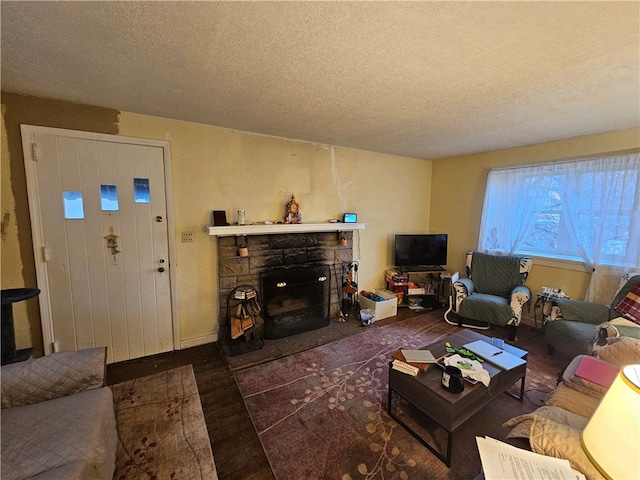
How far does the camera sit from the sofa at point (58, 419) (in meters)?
1.09

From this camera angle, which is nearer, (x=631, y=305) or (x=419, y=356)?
(x=419, y=356)

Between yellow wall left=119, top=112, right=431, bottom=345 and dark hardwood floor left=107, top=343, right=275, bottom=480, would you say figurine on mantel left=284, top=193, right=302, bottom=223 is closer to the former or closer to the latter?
yellow wall left=119, top=112, right=431, bottom=345

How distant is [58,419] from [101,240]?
5.15ft

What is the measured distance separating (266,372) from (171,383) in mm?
811

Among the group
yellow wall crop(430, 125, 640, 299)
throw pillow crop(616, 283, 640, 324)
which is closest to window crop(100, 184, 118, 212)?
yellow wall crop(430, 125, 640, 299)

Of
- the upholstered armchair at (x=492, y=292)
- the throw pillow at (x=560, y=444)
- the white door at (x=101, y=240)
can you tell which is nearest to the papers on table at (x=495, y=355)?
the throw pillow at (x=560, y=444)

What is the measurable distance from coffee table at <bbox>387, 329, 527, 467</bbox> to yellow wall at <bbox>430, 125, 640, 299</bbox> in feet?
6.28

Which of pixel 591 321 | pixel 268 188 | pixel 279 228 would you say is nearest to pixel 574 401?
pixel 591 321

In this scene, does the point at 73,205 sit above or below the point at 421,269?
above

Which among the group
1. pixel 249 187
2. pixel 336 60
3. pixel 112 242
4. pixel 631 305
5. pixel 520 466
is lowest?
pixel 520 466

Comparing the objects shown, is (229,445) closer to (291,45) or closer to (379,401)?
(379,401)

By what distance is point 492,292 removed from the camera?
3.54m

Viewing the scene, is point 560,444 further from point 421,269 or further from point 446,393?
point 421,269

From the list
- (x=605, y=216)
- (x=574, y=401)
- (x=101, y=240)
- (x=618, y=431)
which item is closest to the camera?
(x=618, y=431)
